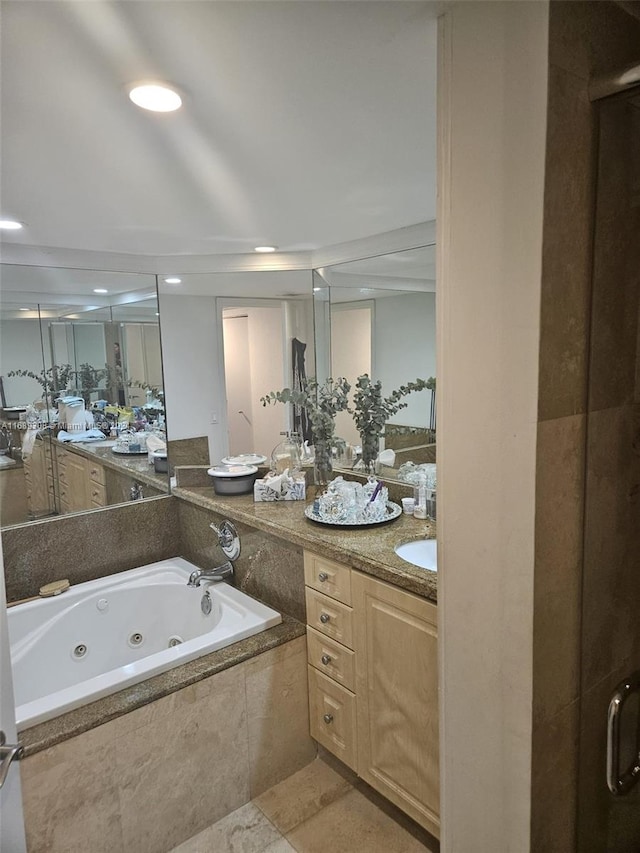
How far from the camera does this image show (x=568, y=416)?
3.64 feet

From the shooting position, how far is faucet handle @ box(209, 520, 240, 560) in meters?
2.71

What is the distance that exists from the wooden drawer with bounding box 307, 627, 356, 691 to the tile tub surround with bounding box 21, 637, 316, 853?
0.06m

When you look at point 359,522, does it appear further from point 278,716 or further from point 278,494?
point 278,716

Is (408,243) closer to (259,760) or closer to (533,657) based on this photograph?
(533,657)

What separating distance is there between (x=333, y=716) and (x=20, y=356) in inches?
85.4

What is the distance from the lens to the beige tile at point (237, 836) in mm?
1984

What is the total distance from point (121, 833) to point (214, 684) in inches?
21.1

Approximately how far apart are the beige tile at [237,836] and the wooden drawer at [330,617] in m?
0.73

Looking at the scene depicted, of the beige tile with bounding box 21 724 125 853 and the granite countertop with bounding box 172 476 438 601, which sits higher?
the granite countertop with bounding box 172 476 438 601

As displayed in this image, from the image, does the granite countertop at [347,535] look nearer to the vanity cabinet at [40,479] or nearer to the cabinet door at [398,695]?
the cabinet door at [398,695]

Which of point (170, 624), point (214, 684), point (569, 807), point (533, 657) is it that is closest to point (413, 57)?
point (533, 657)

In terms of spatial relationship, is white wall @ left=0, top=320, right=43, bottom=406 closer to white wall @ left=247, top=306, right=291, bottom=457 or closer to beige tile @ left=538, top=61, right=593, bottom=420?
white wall @ left=247, top=306, right=291, bottom=457

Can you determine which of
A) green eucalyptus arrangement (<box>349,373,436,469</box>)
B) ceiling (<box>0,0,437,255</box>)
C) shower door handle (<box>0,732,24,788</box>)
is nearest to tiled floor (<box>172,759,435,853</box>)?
shower door handle (<box>0,732,24,788</box>)

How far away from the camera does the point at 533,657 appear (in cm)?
111
